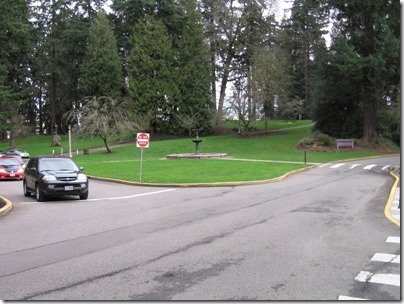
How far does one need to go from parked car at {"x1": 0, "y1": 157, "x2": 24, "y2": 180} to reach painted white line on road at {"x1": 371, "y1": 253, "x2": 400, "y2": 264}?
86.5 feet

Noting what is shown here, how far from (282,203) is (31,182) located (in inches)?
391

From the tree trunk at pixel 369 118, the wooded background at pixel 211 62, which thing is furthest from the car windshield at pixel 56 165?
the tree trunk at pixel 369 118

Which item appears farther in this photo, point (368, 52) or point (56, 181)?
point (368, 52)

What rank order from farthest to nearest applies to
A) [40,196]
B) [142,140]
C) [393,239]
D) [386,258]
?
[142,140] < [40,196] < [393,239] < [386,258]

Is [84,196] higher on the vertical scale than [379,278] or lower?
lower

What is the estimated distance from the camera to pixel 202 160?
35562mm

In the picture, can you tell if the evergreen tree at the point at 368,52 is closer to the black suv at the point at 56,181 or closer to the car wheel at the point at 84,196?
the black suv at the point at 56,181

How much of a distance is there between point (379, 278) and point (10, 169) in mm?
27313

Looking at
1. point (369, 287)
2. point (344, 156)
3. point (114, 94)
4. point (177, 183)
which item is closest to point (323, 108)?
point (344, 156)

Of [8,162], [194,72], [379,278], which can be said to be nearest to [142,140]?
[8,162]

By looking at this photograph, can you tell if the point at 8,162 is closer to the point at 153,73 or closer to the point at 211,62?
the point at 153,73

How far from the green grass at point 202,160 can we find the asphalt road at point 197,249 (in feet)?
29.5

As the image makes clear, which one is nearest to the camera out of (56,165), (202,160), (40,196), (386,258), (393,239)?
(386,258)

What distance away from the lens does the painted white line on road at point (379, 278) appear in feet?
20.3
